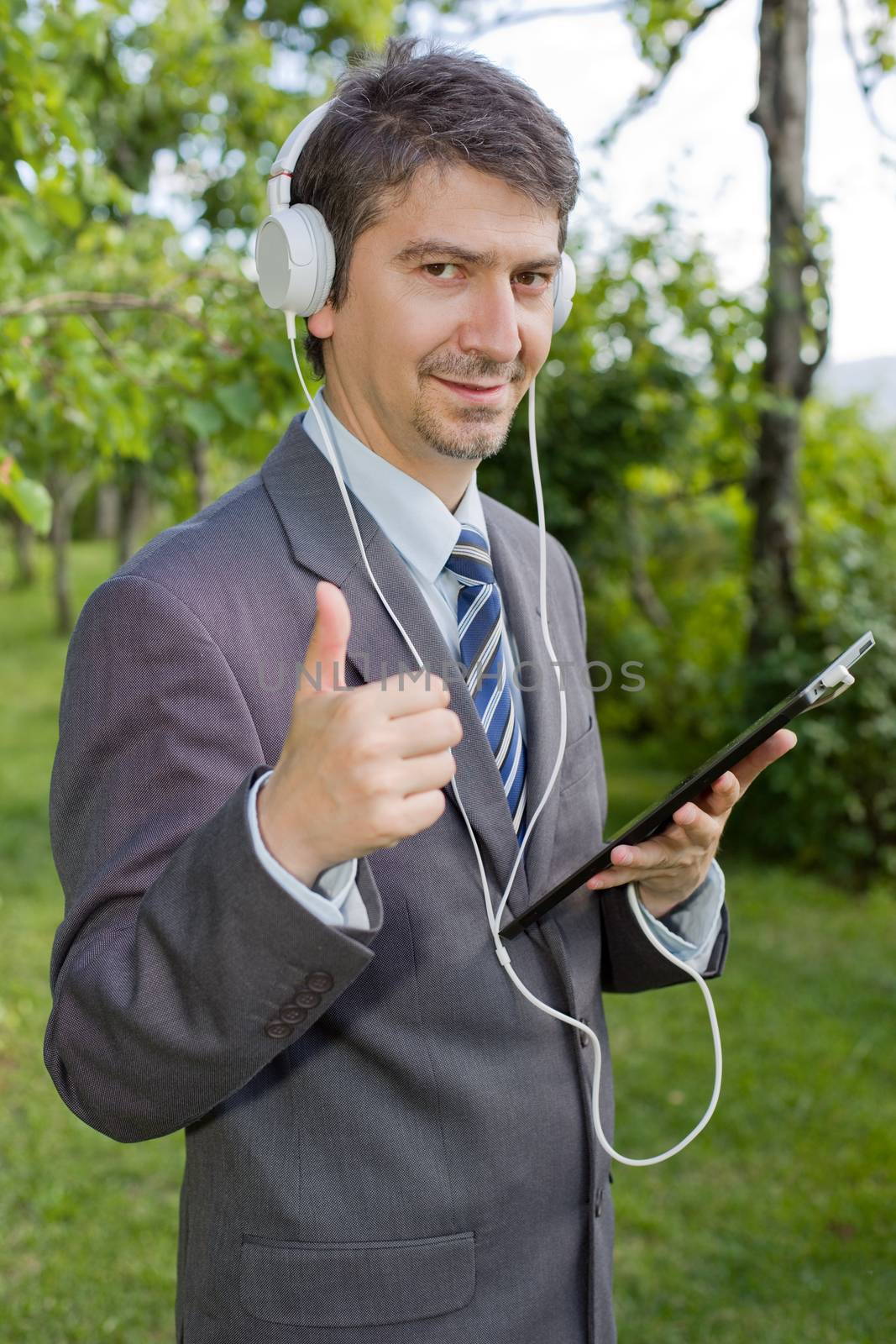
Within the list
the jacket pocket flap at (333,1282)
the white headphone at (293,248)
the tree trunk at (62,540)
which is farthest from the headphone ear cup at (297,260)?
the tree trunk at (62,540)

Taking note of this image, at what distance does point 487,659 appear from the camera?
1.63 metres

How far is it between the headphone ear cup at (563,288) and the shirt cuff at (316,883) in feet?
3.34

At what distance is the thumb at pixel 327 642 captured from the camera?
1056 mm

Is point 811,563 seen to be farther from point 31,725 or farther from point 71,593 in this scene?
point 71,593

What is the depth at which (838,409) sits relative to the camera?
831 cm

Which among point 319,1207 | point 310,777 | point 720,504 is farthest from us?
point 720,504

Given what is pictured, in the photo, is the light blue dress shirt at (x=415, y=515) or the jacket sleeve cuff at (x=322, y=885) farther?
the light blue dress shirt at (x=415, y=515)

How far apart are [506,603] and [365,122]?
70 centimetres

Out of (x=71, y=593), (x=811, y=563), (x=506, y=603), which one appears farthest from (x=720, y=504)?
(x=71, y=593)

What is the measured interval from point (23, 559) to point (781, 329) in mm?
18819

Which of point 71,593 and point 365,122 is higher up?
point 365,122

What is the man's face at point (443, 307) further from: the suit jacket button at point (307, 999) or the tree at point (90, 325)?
the tree at point (90, 325)

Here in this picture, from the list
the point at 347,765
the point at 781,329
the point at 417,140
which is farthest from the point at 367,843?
the point at 781,329

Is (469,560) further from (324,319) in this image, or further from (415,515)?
(324,319)
